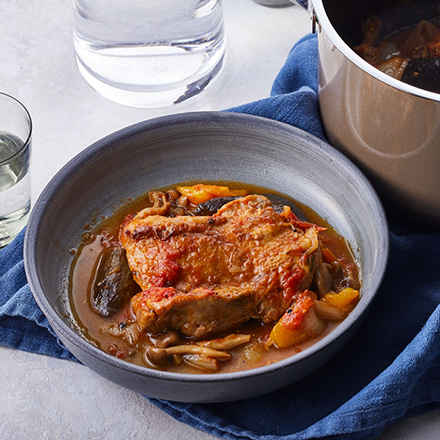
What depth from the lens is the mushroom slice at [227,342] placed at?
9.18 ft

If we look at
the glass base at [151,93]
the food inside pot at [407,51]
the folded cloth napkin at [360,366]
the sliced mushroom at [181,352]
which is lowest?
the folded cloth napkin at [360,366]

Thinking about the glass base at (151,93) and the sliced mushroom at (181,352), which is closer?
the sliced mushroom at (181,352)

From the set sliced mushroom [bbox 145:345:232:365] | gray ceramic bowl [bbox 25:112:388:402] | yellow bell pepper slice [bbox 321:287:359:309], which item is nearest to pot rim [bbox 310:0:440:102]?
gray ceramic bowl [bbox 25:112:388:402]

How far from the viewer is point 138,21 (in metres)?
3.89

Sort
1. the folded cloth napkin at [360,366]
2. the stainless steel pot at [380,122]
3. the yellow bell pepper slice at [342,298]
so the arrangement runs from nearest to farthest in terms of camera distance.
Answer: the folded cloth napkin at [360,366] < the stainless steel pot at [380,122] < the yellow bell pepper slice at [342,298]

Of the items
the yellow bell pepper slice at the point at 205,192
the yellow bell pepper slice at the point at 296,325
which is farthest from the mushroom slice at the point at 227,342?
the yellow bell pepper slice at the point at 205,192

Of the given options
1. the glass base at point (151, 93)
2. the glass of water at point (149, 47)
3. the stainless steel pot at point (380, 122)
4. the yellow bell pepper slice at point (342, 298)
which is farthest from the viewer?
the glass base at point (151, 93)

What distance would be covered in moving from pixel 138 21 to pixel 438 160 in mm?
1775

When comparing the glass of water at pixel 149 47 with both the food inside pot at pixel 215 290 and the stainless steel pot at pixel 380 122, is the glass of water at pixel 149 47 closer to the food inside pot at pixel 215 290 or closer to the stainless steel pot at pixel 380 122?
the stainless steel pot at pixel 380 122

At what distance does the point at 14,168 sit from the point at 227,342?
126 centimetres

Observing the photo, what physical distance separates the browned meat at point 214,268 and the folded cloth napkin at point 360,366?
0.31 meters

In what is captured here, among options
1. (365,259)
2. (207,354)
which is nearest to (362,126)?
(365,259)

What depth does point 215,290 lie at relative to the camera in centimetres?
284

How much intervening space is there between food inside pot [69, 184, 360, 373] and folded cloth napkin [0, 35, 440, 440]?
6.5 inches
